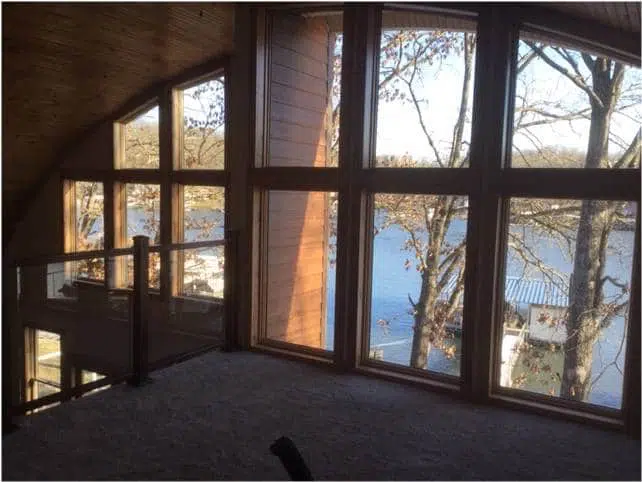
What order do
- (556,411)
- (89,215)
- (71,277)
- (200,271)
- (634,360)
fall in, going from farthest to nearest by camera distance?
(89,215)
(71,277)
(200,271)
(556,411)
(634,360)

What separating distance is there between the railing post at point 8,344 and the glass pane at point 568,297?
3.26m

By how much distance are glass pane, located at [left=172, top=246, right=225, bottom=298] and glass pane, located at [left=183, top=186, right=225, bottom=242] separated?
0.31 m

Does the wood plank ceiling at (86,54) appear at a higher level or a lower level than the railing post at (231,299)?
higher

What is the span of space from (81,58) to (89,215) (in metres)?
2.31

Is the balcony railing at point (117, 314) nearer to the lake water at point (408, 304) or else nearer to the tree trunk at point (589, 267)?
the lake water at point (408, 304)

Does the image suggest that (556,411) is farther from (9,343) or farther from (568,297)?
(9,343)

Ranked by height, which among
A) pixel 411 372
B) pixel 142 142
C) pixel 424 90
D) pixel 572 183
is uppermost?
pixel 424 90

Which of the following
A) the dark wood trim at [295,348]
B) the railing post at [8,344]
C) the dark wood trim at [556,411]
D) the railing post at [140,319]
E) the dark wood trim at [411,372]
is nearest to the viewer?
the railing post at [8,344]

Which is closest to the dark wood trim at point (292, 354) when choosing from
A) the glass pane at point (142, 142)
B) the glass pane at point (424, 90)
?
the glass pane at point (424, 90)

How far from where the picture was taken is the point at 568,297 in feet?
12.8

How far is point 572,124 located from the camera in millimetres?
3836

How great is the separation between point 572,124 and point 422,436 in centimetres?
231

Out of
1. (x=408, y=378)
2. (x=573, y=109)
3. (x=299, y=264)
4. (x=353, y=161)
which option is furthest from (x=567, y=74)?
(x=299, y=264)

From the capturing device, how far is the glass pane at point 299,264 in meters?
5.04
